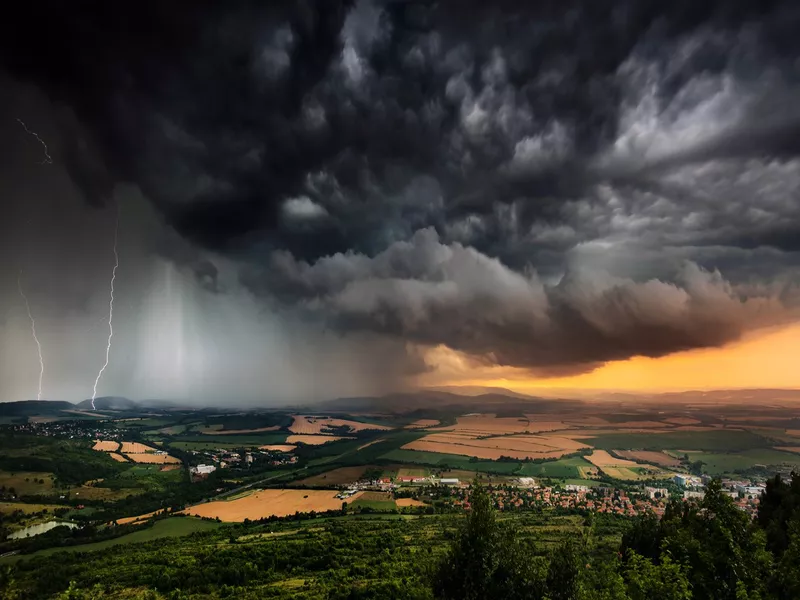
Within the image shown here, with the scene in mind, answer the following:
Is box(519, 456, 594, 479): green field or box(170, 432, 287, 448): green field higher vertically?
box(170, 432, 287, 448): green field

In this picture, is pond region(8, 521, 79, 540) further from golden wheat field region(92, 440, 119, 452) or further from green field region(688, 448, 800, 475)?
green field region(688, 448, 800, 475)

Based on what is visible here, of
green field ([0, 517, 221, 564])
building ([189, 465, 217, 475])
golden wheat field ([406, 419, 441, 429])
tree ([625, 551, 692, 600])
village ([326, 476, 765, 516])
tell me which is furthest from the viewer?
golden wheat field ([406, 419, 441, 429])

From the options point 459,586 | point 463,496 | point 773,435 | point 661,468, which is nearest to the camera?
point 459,586

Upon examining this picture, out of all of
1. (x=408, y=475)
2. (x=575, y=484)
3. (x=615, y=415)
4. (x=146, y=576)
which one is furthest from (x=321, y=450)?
(x=615, y=415)

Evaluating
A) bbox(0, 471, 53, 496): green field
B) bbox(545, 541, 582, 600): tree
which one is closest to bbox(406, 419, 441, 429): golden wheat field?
bbox(0, 471, 53, 496): green field

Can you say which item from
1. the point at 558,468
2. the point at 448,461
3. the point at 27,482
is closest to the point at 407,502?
the point at 448,461

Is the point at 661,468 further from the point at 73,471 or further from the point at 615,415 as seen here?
the point at 73,471

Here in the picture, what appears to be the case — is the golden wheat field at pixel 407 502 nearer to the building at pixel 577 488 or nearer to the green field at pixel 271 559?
the green field at pixel 271 559
